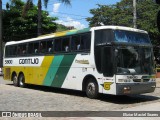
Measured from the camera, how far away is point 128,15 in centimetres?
3884

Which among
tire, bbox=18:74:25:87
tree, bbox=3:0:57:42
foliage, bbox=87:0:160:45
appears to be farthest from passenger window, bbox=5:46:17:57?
foliage, bbox=87:0:160:45

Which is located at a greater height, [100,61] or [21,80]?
[100,61]

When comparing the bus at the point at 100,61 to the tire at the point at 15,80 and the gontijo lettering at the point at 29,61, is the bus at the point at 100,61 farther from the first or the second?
the tire at the point at 15,80

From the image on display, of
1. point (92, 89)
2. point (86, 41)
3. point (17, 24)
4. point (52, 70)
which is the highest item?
point (17, 24)

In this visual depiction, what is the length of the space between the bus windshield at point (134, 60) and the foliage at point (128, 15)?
19.1 metres

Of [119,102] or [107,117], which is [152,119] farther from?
[119,102]

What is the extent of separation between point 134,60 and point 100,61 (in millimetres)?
1395

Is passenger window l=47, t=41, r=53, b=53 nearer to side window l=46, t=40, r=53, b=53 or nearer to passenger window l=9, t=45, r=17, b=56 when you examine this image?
side window l=46, t=40, r=53, b=53

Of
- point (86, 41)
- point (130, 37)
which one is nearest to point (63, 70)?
point (86, 41)

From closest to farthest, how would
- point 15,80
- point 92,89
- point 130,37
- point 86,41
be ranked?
point 130,37, point 92,89, point 86,41, point 15,80

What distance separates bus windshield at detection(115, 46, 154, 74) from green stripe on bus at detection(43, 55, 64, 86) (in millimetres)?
4008

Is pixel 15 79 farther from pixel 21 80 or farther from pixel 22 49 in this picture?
pixel 22 49

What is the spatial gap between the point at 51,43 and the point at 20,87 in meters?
4.62

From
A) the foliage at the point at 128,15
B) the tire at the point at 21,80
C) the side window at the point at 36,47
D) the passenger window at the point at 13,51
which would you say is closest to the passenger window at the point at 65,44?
the side window at the point at 36,47
